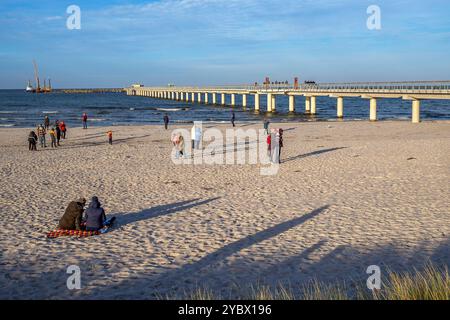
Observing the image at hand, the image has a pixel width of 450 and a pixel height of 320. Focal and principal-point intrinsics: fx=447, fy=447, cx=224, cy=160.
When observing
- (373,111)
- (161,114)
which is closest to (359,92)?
(373,111)

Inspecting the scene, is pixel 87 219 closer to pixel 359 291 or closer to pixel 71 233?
pixel 71 233

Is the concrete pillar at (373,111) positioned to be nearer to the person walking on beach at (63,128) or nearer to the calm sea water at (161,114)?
the calm sea water at (161,114)

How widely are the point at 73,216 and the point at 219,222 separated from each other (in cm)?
292

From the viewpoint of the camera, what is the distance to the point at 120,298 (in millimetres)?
5898

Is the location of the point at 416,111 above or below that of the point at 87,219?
above

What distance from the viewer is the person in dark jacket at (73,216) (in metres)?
8.43

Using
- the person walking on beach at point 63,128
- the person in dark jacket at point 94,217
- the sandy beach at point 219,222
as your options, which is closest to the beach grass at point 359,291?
the sandy beach at point 219,222

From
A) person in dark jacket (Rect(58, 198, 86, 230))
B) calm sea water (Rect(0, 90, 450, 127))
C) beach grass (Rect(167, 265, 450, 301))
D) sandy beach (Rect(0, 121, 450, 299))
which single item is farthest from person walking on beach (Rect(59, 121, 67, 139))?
beach grass (Rect(167, 265, 450, 301))

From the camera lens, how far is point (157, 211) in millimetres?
10367

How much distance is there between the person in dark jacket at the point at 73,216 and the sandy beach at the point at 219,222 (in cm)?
40

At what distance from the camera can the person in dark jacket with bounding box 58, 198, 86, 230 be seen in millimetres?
8430

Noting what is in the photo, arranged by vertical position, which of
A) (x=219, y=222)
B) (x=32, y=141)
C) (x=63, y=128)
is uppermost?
(x=63, y=128)

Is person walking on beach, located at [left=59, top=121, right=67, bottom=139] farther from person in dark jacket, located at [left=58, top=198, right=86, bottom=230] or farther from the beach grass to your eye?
the beach grass
